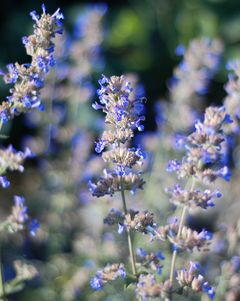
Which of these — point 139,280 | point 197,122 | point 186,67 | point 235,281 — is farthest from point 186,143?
point 186,67

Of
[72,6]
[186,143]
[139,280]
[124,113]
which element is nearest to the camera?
[124,113]

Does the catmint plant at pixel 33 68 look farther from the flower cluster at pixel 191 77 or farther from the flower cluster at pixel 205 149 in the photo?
the flower cluster at pixel 191 77

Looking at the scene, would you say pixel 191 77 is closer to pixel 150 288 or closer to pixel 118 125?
pixel 118 125

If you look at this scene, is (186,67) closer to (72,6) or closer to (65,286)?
(65,286)

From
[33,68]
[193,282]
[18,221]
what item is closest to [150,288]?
[193,282]

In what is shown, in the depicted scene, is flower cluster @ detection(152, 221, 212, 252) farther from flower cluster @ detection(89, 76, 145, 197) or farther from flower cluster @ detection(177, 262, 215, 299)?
flower cluster @ detection(89, 76, 145, 197)

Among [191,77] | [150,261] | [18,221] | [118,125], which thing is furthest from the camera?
[191,77]
